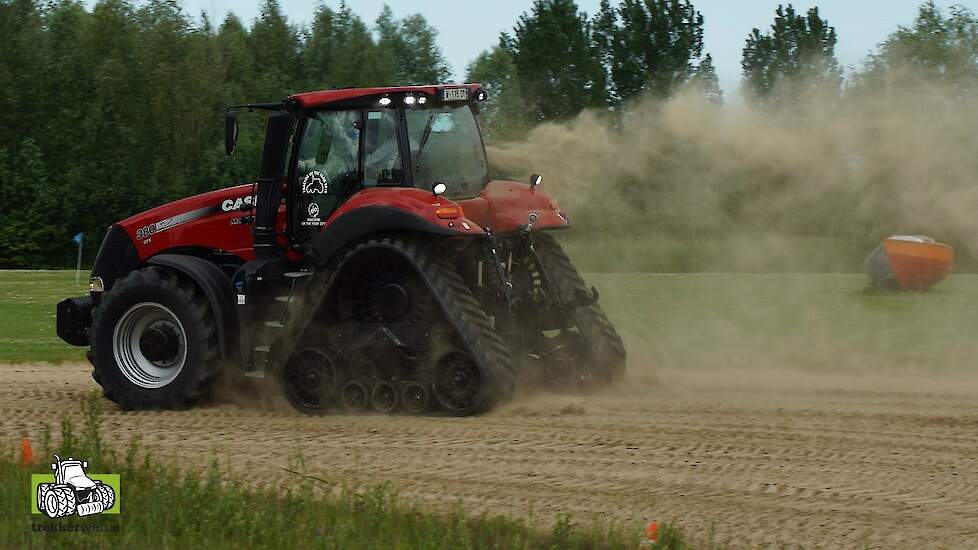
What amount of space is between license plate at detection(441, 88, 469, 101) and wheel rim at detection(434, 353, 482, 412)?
255cm

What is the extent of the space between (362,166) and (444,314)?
1700 mm

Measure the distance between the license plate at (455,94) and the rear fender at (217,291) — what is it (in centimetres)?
292

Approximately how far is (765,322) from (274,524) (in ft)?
42.9

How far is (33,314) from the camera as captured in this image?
23188 mm

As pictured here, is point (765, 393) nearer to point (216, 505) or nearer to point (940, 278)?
point (216, 505)

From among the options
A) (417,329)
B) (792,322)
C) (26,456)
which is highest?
(417,329)

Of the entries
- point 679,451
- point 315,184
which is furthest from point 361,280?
point 679,451

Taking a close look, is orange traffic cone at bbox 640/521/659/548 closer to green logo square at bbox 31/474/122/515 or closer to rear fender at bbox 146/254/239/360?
green logo square at bbox 31/474/122/515

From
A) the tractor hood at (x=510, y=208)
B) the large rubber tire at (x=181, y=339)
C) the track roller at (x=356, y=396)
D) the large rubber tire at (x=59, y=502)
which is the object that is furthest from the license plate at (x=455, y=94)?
the large rubber tire at (x=59, y=502)

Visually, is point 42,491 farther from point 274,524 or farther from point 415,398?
point 415,398

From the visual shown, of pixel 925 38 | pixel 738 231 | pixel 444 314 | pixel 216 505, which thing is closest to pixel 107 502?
pixel 216 505

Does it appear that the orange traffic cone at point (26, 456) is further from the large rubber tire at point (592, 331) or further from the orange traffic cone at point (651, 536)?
the large rubber tire at point (592, 331)

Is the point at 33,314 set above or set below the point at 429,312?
below

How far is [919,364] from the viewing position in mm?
14695
